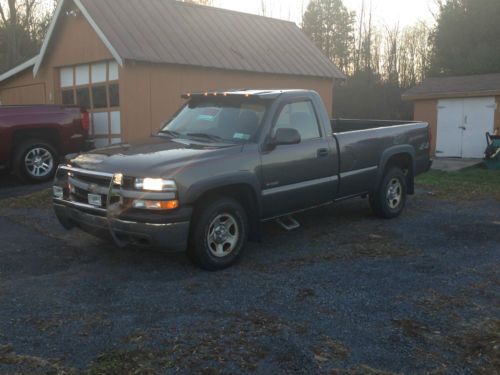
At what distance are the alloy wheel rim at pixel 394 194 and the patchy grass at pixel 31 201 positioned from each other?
548 centimetres

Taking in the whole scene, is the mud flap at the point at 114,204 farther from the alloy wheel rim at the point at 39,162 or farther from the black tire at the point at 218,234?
the alloy wheel rim at the point at 39,162

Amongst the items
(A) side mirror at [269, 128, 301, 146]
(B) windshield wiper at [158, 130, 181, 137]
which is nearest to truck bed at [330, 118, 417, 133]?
(A) side mirror at [269, 128, 301, 146]

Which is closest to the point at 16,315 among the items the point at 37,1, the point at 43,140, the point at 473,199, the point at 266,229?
the point at 266,229

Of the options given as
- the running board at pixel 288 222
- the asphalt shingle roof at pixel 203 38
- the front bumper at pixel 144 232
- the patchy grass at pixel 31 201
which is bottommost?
the patchy grass at pixel 31 201

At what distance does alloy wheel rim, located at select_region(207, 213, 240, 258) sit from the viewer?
546 centimetres

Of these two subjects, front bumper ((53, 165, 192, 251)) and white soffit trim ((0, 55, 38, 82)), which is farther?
white soffit trim ((0, 55, 38, 82))

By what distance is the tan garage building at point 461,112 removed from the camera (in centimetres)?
1772

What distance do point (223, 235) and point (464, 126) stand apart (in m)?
15.2

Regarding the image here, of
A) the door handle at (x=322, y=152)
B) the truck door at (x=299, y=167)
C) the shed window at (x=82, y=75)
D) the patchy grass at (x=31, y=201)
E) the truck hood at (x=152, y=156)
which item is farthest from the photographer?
the shed window at (x=82, y=75)

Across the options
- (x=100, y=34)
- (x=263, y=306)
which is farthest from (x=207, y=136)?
(x=100, y=34)

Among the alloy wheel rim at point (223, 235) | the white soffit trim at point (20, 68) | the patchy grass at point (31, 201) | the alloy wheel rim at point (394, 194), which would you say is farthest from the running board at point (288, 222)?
the white soffit trim at point (20, 68)

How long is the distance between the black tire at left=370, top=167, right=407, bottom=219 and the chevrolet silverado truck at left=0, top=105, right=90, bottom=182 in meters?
6.59

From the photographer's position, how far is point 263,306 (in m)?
4.59

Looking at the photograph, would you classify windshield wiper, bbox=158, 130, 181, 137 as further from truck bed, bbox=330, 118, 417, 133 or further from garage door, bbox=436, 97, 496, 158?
garage door, bbox=436, 97, 496, 158
